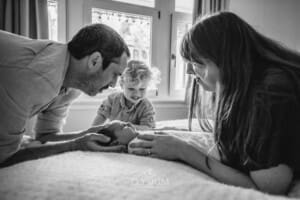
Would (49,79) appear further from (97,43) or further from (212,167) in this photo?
(212,167)

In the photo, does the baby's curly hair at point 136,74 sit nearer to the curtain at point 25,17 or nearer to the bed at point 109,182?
the curtain at point 25,17

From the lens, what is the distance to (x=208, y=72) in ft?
2.84

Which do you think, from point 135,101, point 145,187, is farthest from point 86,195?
point 135,101

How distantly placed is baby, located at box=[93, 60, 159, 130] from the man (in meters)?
0.53

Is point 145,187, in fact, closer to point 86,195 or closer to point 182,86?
point 86,195

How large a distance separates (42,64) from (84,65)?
24 centimetres

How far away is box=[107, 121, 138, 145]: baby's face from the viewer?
3.49ft

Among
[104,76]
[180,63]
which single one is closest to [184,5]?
[180,63]

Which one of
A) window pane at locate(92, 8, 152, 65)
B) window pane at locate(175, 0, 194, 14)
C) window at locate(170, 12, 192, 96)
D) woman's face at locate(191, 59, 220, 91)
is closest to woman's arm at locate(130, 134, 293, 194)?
woman's face at locate(191, 59, 220, 91)

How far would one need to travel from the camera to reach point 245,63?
0.77 m

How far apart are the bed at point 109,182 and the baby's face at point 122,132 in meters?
0.25

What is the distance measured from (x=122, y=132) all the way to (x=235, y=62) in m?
0.55

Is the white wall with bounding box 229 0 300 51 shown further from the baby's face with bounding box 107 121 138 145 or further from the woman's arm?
the woman's arm

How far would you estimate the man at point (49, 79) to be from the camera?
33.6 inches
